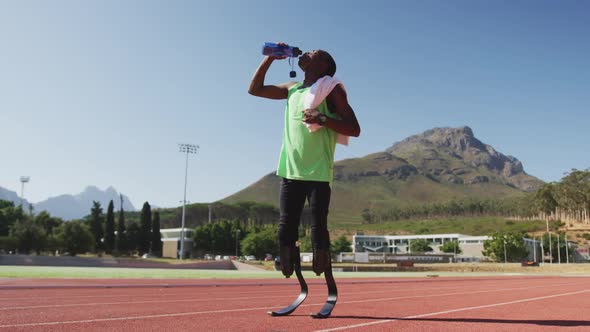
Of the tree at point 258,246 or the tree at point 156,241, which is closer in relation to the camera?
the tree at point 258,246

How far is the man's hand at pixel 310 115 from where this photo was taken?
15.1 feet

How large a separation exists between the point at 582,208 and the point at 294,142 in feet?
520

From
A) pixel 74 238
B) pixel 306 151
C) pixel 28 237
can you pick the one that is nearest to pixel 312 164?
pixel 306 151

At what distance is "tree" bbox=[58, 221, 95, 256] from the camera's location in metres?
82.0

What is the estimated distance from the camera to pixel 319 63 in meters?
5.12

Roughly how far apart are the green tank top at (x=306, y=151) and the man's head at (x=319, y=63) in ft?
1.15

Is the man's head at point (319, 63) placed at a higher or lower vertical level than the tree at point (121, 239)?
higher

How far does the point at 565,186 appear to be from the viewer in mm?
137125

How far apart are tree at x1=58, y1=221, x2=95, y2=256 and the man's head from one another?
281 feet

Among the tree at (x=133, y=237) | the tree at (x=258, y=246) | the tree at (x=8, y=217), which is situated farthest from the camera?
the tree at (x=133, y=237)

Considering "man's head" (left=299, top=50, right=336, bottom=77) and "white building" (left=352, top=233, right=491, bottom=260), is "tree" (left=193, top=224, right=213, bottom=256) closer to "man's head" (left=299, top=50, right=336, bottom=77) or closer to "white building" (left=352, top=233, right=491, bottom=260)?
"white building" (left=352, top=233, right=491, bottom=260)

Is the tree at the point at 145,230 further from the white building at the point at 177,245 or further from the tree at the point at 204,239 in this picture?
the white building at the point at 177,245

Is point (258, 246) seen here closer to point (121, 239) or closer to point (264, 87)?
point (121, 239)

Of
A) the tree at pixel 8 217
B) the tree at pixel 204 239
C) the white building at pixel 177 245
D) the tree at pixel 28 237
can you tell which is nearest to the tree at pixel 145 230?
the tree at pixel 204 239
